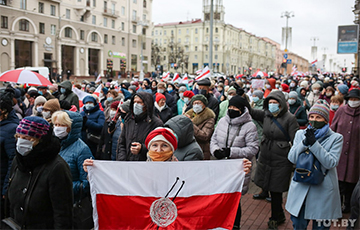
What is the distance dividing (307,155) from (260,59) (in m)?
142

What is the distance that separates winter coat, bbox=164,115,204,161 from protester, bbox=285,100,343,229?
124 cm

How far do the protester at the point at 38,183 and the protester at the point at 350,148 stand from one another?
15.4 ft

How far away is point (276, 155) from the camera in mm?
4996

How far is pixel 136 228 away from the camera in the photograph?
306 centimetres

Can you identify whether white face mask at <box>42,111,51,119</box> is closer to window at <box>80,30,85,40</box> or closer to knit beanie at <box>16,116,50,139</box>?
knit beanie at <box>16,116,50,139</box>

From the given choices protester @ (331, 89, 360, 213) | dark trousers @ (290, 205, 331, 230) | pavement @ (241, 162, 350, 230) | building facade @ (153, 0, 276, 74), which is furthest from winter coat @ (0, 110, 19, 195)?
building facade @ (153, 0, 276, 74)

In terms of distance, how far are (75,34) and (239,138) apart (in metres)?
54.7

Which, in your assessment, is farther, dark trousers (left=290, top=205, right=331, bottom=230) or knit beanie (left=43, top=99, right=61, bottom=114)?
knit beanie (left=43, top=99, right=61, bottom=114)

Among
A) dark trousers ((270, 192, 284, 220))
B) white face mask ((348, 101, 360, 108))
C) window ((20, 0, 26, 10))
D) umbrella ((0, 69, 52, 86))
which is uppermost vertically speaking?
window ((20, 0, 26, 10))

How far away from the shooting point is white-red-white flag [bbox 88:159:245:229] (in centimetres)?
310

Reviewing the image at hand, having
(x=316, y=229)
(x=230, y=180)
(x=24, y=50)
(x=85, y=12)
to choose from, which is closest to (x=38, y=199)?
(x=230, y=180)

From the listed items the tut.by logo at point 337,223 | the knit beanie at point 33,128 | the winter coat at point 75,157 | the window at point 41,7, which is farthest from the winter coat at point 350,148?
the window at point 41,7

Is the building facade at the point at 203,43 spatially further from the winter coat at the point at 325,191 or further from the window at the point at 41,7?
the winter coat at the point at 325,191

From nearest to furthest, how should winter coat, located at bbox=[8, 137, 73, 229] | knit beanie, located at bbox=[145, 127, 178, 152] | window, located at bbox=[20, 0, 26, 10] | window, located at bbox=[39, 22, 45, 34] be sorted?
winter coat, located at bbox=[8, 137, 73, 229]
knit beanie, located at bbox=[145, 127, 178, 152]
window, located at bbox=[20, 0, 26, 10]
window, located at bbox=[39, 22, 45, 34]
